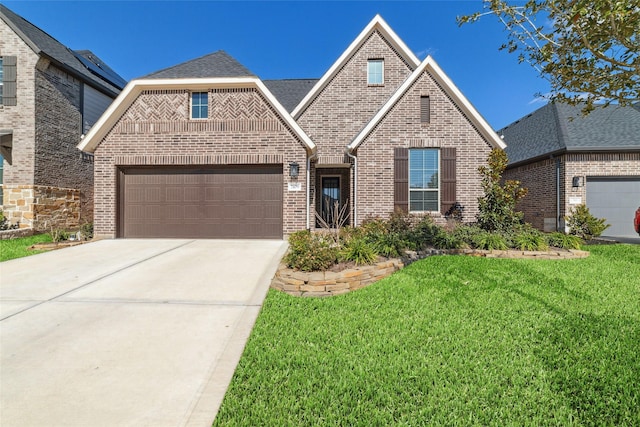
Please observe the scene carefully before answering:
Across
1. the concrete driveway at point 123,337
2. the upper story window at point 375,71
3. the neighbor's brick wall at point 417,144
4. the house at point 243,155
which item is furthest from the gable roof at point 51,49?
the neighbor's brick wall at point 417,144

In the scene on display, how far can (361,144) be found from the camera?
944 cm

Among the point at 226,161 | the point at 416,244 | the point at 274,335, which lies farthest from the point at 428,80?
the point at 274,335

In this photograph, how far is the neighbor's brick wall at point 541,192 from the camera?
11065 mm

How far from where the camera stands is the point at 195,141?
8633 mm

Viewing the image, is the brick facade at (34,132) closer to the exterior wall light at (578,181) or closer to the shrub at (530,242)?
the shrub at (530,242)

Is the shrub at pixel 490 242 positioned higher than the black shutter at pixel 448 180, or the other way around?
the black shutter at pixel 448 180

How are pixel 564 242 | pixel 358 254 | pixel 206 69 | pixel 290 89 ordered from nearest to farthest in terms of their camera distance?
pixel 358 254 → pixel 564 242 → pixel 206 69 → pixel 290 89

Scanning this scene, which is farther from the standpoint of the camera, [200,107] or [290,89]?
[290,89]

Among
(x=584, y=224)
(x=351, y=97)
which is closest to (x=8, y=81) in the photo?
(x=351, y=97)

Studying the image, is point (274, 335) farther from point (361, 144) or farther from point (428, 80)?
point (428, 80)

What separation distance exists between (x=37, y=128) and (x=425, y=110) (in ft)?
44.4

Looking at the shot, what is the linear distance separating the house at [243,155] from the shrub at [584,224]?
13.9 ft

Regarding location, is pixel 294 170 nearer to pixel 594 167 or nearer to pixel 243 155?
pixel 243 155

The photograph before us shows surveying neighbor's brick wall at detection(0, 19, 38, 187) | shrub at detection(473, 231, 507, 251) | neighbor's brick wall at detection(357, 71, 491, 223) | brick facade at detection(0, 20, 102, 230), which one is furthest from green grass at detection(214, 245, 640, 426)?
neighbor's brick wall at detection(0, 19, 38, 187)
